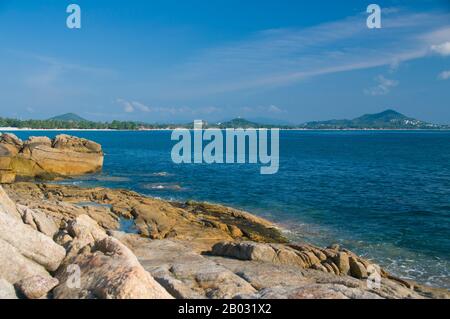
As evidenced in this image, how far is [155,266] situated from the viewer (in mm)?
15773

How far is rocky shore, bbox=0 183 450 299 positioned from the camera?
10.3 metres

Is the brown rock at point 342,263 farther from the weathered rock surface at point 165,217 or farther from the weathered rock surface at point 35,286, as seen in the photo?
the weathered rock surface at point 35,286

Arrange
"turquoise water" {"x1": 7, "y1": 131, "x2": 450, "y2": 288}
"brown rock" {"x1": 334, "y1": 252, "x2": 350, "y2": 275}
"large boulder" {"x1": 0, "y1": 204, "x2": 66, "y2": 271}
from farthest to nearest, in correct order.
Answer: "turquoise water" {"x1": 7, "y1": 131, "x2": 450, "y2": 288} → "brown rock" {"x1": 334, "y1": 252, "x2": 350, "y2": 275} → "large boulder" {"x1": 0, "y1": 204, "x2": 66, "y2": 271}

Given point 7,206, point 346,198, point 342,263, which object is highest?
point 7,206

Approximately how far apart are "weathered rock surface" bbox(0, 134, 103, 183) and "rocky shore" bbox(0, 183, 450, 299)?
107 ft

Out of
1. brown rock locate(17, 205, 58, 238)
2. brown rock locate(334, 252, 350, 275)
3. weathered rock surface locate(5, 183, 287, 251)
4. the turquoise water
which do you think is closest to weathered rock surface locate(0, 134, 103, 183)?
the turquoise water

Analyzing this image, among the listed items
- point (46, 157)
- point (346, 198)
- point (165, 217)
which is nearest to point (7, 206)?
point (165, 217)

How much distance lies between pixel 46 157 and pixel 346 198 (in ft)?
143

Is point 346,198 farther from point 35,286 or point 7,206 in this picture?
point 35,286

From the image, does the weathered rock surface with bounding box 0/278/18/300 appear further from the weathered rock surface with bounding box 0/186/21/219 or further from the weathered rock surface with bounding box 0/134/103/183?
the weathered rock surface with bounding box 0/134/103/183

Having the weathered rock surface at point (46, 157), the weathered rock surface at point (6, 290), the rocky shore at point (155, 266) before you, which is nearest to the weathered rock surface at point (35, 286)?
the rocky shore at point (155, 266)

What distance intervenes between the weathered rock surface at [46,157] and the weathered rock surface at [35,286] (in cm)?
4692
